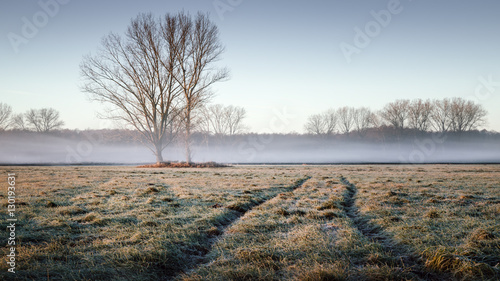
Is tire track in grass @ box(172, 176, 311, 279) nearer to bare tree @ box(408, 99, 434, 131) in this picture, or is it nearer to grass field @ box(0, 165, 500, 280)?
grass field @ box(0, 165, 500, 280)

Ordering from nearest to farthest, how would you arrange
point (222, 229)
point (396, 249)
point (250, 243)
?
point (396, 249) → point (250, 243) → point (222, 229)

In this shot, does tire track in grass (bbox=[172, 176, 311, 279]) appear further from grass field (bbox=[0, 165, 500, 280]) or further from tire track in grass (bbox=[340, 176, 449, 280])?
tire track in grass (bbox=[340, 176, 449, 280])

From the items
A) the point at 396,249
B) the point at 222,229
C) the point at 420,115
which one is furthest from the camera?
the point at 420,115

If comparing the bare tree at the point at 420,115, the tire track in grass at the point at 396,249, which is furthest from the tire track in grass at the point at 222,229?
the bare tree at the point at 420,115

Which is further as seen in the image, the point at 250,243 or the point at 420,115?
the point at 420,115

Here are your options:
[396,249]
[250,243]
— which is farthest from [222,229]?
[396,249]

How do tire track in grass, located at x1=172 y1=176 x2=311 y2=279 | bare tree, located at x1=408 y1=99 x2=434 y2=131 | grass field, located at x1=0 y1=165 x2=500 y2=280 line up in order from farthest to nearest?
bare tree, located at x1=408 y1=99 x2=434 y2=131 < tire track in grass, located at x1=172 y1=176 x2=311 y2=279 < grass field, located at x1=0 y1=165 x2=500 y2=280

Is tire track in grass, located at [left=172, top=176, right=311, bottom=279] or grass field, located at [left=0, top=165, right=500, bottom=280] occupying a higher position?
grass field, located at [left=0, top=165, right=500, bottom=280]

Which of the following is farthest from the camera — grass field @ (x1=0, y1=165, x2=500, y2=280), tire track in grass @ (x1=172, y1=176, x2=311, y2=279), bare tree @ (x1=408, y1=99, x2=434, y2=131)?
bare tree @ (x1=408, y1=99, x2=434, y2=131)

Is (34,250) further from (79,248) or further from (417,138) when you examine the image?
(417,138)

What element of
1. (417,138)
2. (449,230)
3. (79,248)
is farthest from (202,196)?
(417,138)

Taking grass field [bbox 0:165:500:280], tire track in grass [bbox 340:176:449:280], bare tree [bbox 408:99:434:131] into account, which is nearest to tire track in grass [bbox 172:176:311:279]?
grass field [bbox 0:165:500:280]

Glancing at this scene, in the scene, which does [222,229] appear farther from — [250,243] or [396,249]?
[396,249]

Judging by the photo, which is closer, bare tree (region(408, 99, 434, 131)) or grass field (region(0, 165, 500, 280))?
grass field (region(0, 165, 500, 280))
